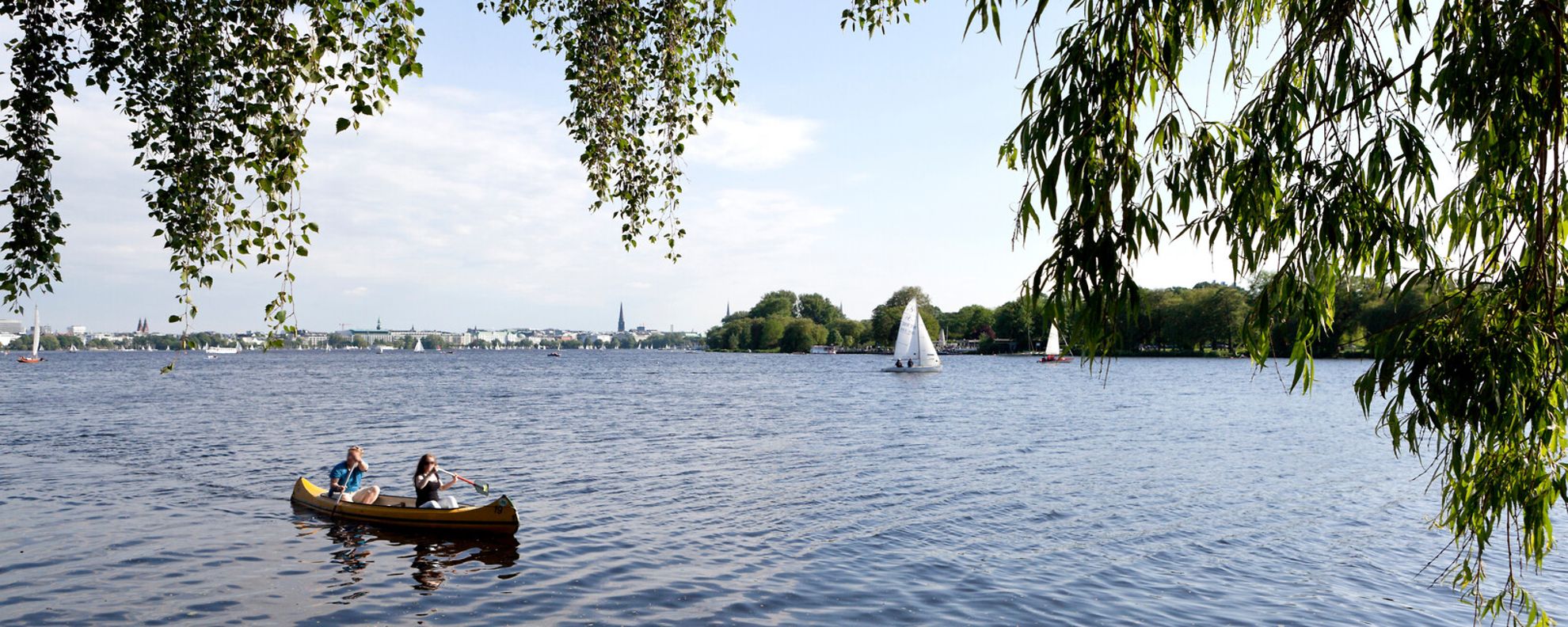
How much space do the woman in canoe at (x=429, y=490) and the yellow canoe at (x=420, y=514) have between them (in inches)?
9.5

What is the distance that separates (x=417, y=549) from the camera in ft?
68.1

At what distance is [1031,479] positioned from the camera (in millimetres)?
30219

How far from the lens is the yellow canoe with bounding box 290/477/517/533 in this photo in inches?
834

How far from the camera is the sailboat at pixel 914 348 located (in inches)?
4220

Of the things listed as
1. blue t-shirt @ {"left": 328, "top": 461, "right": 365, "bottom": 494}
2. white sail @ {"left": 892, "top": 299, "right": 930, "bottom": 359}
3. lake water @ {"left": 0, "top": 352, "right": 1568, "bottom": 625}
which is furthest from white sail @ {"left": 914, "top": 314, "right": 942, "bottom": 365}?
blue t-shirt @ {"left": 328, "top": 461, "right": 365, "bottom": 494}

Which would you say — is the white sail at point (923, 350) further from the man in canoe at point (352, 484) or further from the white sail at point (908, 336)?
the man in canoe at point (352, 484)

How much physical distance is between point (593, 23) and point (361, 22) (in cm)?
240

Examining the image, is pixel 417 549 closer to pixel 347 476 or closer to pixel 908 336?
pixel 347 476

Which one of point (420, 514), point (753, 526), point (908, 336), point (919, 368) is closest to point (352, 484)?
point (420, 514)

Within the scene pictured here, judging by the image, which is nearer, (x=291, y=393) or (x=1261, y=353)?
(x=1261, y=353)

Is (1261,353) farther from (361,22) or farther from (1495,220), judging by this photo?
(361,22)

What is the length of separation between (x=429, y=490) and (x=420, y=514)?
83 cm

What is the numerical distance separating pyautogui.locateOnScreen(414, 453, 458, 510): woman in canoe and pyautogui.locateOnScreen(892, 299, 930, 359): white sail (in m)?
85.0

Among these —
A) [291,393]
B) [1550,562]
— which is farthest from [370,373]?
[1550,562]
